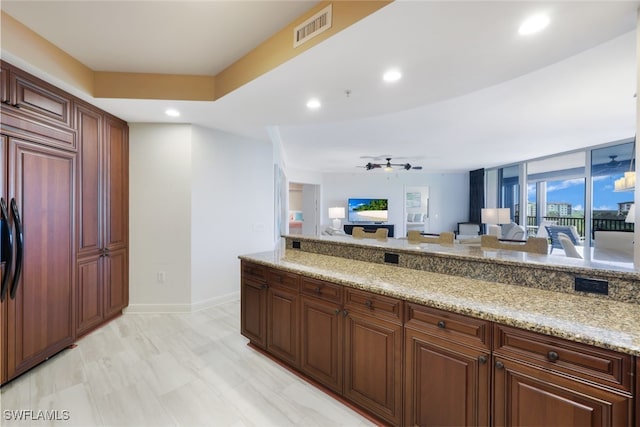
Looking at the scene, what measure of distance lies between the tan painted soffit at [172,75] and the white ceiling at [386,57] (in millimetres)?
56

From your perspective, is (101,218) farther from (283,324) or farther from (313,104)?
(313,104)

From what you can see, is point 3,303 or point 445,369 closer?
point 445,369

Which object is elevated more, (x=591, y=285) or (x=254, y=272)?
(x=591, y=285)

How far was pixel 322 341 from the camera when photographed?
6.50ft

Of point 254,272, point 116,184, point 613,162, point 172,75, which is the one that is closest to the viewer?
point 254,272

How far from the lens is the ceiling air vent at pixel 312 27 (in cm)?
168

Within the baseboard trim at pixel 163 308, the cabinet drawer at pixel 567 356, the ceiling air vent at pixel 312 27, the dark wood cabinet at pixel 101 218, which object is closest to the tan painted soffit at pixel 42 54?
the dark wood cabinet at pixel 101 218

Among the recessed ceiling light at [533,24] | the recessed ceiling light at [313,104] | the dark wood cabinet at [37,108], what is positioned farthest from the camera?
the recessed ceiling light at [313,104]

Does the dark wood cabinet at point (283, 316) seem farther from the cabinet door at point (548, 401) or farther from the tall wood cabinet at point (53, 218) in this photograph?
the tall wood cabinet at point (53, 218)

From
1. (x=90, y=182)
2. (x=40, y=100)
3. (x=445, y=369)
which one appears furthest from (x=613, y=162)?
(x=40, y=100)

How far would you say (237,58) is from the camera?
2432 millimetres

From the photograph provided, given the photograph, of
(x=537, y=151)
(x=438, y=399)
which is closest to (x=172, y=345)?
(x=438, y=399)

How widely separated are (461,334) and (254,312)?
1809 millimetres

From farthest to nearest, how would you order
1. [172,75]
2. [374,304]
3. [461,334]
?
[172,75] → [374,304] → [461,334]
